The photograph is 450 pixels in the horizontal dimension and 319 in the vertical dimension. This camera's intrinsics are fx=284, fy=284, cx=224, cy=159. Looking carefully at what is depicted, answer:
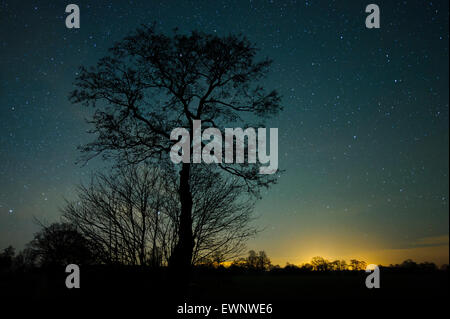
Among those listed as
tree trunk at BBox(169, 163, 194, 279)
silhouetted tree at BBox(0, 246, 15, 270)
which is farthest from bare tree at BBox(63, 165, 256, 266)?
silhouetted tree at BBox(0, 246, 15, 270)

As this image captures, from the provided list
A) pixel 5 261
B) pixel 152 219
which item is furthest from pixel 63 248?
pixel 5 261

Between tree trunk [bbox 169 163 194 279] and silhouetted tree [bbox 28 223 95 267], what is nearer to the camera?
silhouetted tree [bbox 28 223 95 267]

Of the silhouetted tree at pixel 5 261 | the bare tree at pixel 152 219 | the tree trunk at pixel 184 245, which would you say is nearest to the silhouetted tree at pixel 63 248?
the bare tree at pixel 152 219

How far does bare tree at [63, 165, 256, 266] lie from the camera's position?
482 centimetres

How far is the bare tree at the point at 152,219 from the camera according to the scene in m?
4.82

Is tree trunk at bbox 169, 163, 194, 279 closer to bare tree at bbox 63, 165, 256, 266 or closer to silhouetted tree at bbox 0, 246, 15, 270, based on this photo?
bare tree at bbox 63, 165, 256, 266

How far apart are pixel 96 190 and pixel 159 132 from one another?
10.5ft

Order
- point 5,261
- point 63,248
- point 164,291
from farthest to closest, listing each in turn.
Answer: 1. point 5,261
2. point 164,291
3. point 63,248

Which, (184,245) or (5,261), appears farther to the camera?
(5,261)

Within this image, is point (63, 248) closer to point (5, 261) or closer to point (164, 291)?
point (164, 291)

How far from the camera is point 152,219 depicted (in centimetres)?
504

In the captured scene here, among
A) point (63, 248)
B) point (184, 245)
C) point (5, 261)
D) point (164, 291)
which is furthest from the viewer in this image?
point (5, 261)
